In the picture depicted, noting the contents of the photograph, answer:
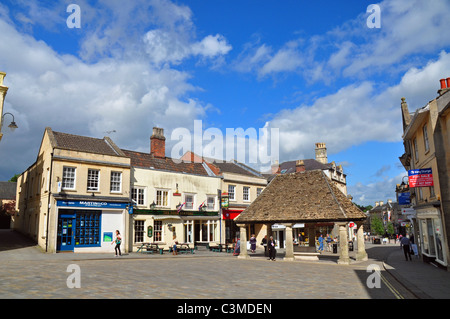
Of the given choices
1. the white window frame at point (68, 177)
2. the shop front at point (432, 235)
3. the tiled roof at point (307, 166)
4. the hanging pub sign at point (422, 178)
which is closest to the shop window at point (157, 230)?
the white window frame at point (68, 177)

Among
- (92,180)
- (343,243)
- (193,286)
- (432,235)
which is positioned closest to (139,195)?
(92,180)

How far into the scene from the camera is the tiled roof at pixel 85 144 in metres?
27.5

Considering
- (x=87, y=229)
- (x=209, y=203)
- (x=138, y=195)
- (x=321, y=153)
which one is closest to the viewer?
(x=87, y=229)

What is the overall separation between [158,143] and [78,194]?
1120cm

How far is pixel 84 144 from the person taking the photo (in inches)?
1155

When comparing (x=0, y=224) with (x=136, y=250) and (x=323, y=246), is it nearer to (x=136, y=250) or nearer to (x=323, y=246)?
(x=136, y=250)

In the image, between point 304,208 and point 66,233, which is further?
point 66,233

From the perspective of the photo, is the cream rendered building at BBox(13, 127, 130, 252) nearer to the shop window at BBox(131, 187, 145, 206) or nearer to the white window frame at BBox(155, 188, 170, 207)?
the shop window at BBox(131, 187, 145, 206)

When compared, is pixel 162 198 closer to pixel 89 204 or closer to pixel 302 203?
pixel 89 204

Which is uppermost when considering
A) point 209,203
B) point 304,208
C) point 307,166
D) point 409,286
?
point 307,166

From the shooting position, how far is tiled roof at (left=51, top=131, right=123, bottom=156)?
27.5 meters

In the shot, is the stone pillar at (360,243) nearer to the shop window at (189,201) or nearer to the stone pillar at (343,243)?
the stone pillar at (343,243)
